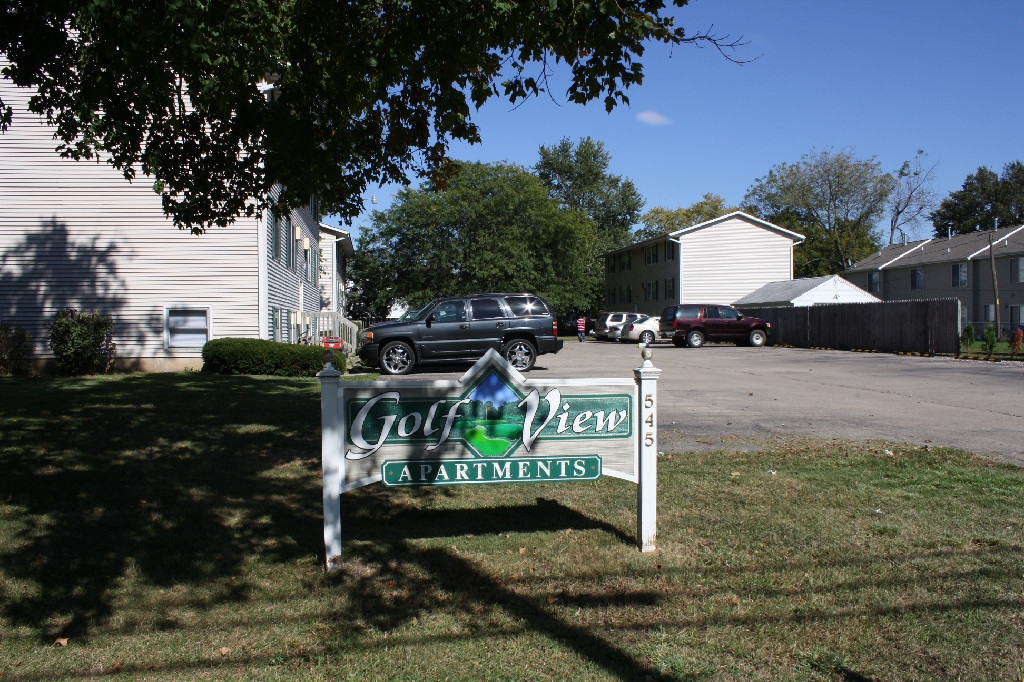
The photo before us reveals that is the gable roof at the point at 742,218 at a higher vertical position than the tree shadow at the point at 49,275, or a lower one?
higher

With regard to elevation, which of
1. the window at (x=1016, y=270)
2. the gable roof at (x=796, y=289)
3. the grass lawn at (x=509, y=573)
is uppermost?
the window at (x=1016, y=270)

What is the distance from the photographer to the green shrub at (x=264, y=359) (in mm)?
16281

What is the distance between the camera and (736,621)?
14.0 feet

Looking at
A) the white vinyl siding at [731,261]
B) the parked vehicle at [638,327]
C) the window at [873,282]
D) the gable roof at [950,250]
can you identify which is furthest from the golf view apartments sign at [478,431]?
the window at [873,282]

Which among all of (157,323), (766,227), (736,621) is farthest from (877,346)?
(736,621)

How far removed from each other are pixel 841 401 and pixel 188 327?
537 inches

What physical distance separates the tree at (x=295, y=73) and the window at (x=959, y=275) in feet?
145

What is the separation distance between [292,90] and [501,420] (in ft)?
17.4

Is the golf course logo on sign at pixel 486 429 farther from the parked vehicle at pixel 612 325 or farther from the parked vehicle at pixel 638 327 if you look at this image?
the parked vehicle at pixel 612 325

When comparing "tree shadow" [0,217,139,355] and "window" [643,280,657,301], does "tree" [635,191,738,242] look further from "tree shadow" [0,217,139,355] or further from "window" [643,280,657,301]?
"tree shadow" [0,217,139,355]

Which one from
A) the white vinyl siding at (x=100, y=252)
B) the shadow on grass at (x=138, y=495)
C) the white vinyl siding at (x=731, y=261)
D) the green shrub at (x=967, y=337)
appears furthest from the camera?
the white vinyl siding at (x=731, y=261)

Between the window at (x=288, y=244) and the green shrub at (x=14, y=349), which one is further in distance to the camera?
the window at (x=288, y=244)

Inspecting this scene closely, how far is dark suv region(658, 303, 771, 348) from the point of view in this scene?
33.3 metres

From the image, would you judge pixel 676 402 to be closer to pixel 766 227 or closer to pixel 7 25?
pixel 7 25
